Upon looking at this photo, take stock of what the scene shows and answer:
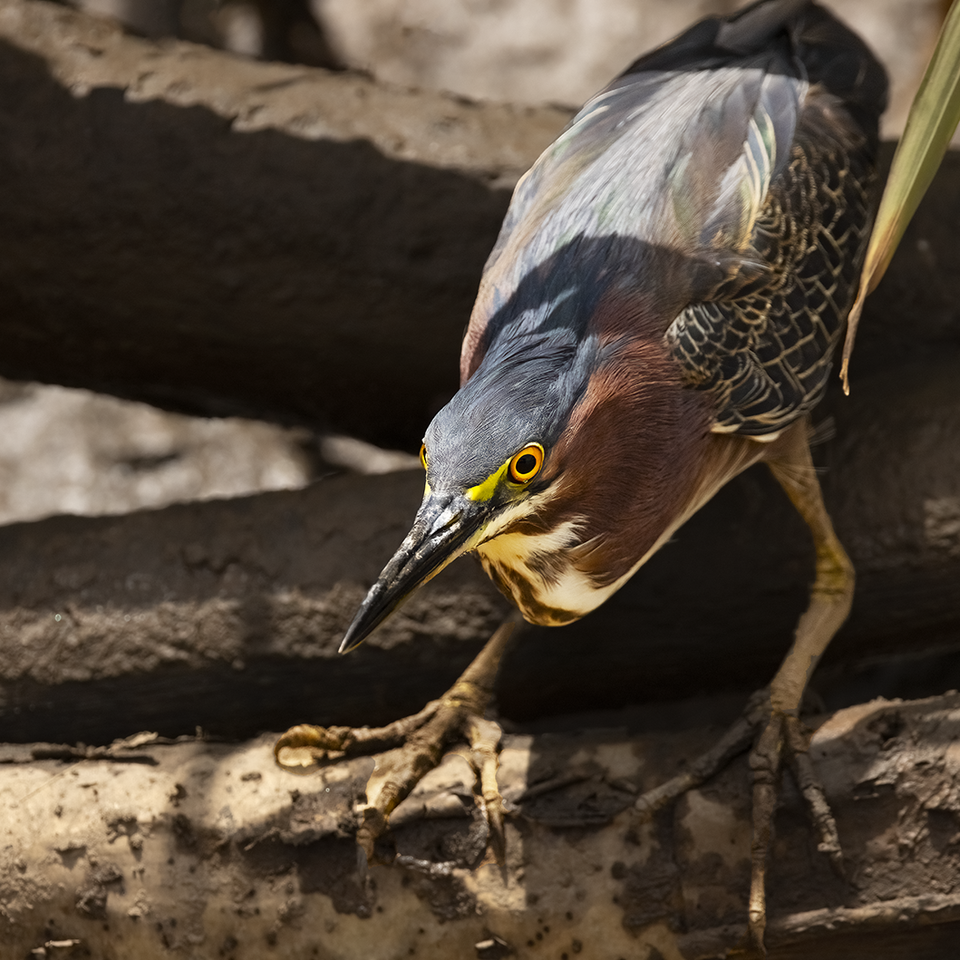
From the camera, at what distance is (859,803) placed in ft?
5.53

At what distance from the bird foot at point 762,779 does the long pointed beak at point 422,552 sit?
1.90 ft

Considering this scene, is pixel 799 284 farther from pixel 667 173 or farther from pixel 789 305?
pixel 667 173

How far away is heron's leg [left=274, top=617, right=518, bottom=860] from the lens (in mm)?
1750

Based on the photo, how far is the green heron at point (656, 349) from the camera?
1503 mm

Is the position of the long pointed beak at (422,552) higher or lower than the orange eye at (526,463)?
lower

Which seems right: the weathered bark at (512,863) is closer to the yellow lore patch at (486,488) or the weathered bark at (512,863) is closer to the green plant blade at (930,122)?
the yellow lore patch at (486,488)

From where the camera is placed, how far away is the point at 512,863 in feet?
5.67

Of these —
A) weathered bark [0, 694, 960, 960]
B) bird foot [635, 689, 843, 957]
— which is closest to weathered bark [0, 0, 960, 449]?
bird foot [635, 689, 843, 957]

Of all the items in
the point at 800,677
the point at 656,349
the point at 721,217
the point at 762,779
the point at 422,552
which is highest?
the point at 721,217

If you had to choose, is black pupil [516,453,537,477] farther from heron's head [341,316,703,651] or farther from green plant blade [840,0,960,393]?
green plant blade [840,0,960,393]

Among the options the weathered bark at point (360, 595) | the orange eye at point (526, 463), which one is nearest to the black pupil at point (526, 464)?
the orange eye at point (526, 463)

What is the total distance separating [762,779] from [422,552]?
0.70 metres

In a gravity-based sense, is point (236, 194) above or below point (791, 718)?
above

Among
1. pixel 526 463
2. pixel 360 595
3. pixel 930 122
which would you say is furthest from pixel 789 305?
pixel 360 595
